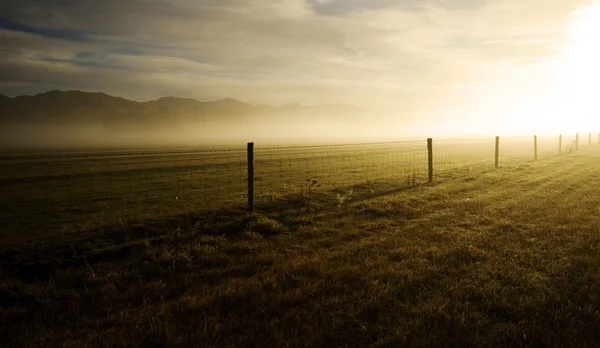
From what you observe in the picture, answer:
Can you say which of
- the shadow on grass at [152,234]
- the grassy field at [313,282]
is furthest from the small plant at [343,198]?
the grassy field at [313,282]

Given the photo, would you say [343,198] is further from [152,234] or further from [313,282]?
[313,282]

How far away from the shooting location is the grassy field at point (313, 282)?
4305 millimetres

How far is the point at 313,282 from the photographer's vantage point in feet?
19.3

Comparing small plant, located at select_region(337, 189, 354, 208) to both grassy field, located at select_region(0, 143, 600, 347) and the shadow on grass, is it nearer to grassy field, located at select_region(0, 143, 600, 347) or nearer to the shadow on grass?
the shadow on grass

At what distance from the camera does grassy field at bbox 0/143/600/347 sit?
14.1ft

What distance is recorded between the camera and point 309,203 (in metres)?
12.8

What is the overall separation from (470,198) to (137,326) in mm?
13403

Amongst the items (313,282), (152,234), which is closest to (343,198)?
(152,234)

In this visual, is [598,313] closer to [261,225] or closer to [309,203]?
[261,225]

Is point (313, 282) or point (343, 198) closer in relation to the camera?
point (313, 282)

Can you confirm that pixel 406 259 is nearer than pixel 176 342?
No

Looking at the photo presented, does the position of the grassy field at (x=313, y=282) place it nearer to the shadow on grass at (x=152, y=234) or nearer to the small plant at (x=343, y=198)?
the shadow on grass at (x=152, y=234)

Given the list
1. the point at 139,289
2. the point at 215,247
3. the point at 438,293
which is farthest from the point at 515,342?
the point at 215,247

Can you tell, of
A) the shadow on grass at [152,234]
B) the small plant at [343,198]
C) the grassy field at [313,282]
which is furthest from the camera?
the small plant at [343,198]
